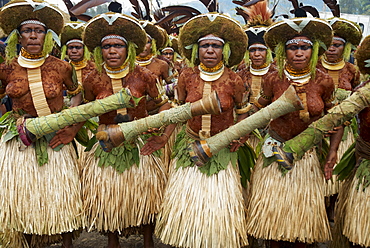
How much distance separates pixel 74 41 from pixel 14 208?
2650mm

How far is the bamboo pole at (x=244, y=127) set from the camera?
2.50m

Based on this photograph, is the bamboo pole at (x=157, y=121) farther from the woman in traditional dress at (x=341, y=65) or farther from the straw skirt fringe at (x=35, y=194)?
the woman in traditional dress at (x=341, y=65)

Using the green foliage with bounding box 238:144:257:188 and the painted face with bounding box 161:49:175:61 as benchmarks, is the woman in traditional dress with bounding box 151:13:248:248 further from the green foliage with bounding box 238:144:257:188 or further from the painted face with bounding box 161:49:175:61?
the painted face with bounding box 161:49:175:61

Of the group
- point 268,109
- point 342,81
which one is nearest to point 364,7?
point 342,81

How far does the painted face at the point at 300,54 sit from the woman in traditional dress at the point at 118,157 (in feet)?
3.93

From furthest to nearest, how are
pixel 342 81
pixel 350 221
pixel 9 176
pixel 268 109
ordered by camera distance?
pixel 342 81
pixel 9 176
pixel 350 221
pixel 268 109

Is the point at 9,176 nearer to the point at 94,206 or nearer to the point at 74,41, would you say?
the point at 94,206

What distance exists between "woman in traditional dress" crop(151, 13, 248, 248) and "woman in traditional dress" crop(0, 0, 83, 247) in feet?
2.88

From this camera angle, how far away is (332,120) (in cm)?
261

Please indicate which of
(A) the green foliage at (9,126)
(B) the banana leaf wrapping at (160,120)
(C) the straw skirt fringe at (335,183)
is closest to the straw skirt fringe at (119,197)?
(B) the banana leaf wrapping at (160,120)

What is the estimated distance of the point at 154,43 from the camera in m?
5.29

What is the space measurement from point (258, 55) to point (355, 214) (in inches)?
98.5

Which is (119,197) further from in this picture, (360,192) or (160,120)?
(360,192)

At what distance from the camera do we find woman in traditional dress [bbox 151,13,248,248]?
9.39 feet
